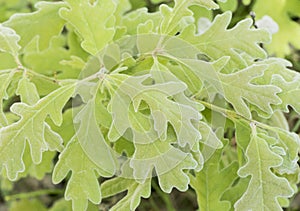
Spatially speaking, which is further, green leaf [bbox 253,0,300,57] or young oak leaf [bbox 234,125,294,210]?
green leaf [bbox 253,0,300,57]

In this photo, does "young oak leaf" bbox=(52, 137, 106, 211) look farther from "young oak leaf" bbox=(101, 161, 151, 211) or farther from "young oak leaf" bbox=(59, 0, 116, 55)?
"young oak leaf" bbox=(59, 0, 116, 55)

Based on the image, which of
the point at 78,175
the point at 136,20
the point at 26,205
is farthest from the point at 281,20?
the point at 26,205

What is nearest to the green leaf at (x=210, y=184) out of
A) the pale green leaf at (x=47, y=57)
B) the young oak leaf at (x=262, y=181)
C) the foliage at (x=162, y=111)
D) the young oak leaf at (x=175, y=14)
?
the foliage at (x=162, y=111)

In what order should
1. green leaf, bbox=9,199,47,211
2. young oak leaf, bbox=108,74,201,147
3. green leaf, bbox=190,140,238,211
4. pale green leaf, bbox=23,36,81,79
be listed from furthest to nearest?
green leaf, bbox=9,199,47,211 → pale green leaf, bbox=23,36,81,79 → green leaf, bbox=190,140,238,211 → young oak leaf, bbox=108,74,201,147

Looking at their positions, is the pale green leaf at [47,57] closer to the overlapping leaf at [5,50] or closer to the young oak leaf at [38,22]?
the young oak leaf at [38,22]

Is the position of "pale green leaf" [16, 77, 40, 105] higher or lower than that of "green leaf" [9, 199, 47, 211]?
higher

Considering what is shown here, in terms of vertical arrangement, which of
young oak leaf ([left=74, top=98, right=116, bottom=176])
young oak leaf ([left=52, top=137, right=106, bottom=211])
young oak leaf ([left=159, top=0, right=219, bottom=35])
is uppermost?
young oak leaf ([left=159, top=0, right=219, bottom=35])

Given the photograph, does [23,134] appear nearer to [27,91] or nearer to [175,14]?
[27,91]

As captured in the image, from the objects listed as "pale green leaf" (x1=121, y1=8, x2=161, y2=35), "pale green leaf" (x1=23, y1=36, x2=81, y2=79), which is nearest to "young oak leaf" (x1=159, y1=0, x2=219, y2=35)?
"pale green leaf" (x1=121, y1=8, x2=161, y2=35)
